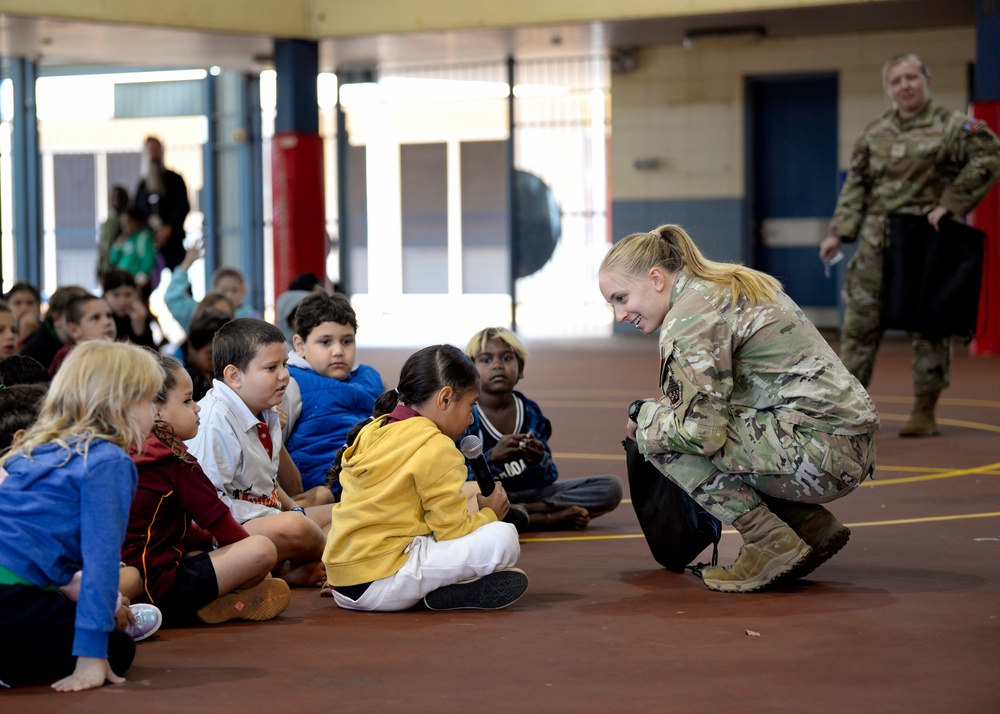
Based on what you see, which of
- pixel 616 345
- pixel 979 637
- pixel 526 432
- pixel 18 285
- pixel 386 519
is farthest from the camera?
pixel 616 345

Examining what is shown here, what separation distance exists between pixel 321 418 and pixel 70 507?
2.01 m

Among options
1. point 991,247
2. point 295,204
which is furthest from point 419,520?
point 295,204

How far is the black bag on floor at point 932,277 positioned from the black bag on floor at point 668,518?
327cm

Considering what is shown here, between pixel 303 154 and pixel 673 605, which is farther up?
pixel 303 154

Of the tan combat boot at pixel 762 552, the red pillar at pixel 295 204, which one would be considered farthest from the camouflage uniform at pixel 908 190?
the red pillar at pixel 295 204

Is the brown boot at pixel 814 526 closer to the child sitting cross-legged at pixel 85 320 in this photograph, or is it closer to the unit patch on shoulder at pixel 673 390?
the unit patch on shoulder at pixel 673 390

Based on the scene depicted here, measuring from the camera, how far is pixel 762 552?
150 inches

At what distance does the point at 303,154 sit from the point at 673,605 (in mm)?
10245

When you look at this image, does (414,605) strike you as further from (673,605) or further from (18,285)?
(18,285)

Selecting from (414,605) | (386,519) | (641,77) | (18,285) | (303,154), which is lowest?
(414,605)

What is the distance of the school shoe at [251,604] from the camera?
3.56m

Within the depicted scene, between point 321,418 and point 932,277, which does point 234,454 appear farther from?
point 932,277

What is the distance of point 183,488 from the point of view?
3402 millimetres

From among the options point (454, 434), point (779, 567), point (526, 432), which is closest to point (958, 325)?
point (526, 432)
